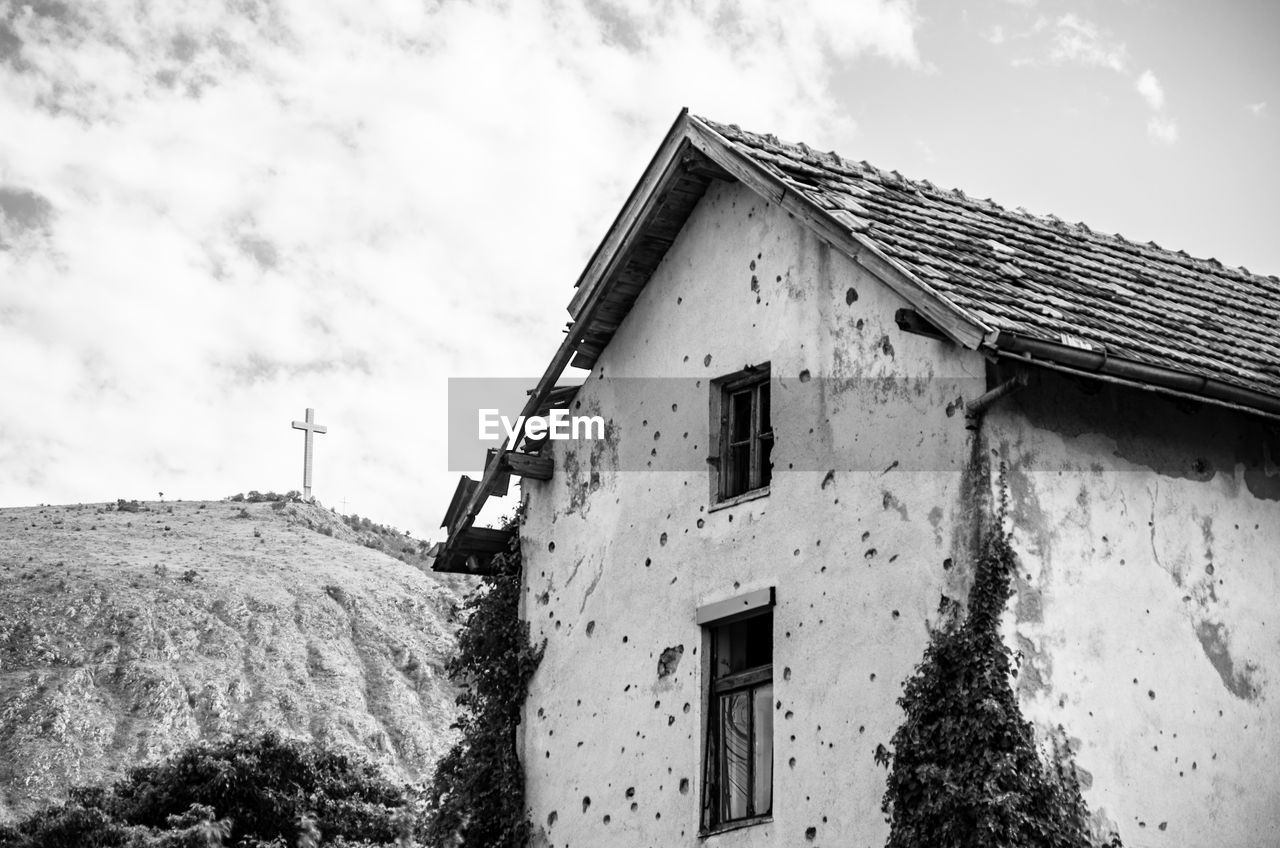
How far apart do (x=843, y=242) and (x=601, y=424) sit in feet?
13.2

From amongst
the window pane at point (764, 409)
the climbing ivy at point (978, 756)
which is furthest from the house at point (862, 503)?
the climbing ivy at point (978, 756)

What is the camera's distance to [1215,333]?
53.3 feet

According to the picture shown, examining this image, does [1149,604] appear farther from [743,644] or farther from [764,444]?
[764,444]

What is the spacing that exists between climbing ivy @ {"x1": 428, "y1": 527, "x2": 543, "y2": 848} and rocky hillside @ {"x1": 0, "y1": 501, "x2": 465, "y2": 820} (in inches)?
1468

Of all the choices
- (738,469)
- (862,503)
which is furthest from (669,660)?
(862,503)

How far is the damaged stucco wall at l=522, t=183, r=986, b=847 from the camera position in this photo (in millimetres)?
14656

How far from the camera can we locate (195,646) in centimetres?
7294

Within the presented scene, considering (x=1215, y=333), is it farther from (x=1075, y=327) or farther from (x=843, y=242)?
(x=843, y=242)

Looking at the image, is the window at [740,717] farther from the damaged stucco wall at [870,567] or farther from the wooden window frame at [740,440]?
the wooden window frame at [740,440]

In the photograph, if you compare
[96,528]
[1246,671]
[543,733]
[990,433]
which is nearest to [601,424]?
[543,733]

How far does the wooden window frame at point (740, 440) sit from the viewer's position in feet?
54.7

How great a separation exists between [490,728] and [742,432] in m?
4.28

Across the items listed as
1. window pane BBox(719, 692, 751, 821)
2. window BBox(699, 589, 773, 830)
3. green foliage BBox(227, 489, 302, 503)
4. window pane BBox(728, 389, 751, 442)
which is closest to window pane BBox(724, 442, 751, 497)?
window pane BBox(728, 389, 751, 442)

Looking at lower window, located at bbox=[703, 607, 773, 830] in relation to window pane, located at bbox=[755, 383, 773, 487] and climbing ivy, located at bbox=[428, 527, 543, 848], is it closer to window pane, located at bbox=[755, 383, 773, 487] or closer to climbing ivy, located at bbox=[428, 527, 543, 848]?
window pane, located at bbox=[755, 383, 773, 487]
